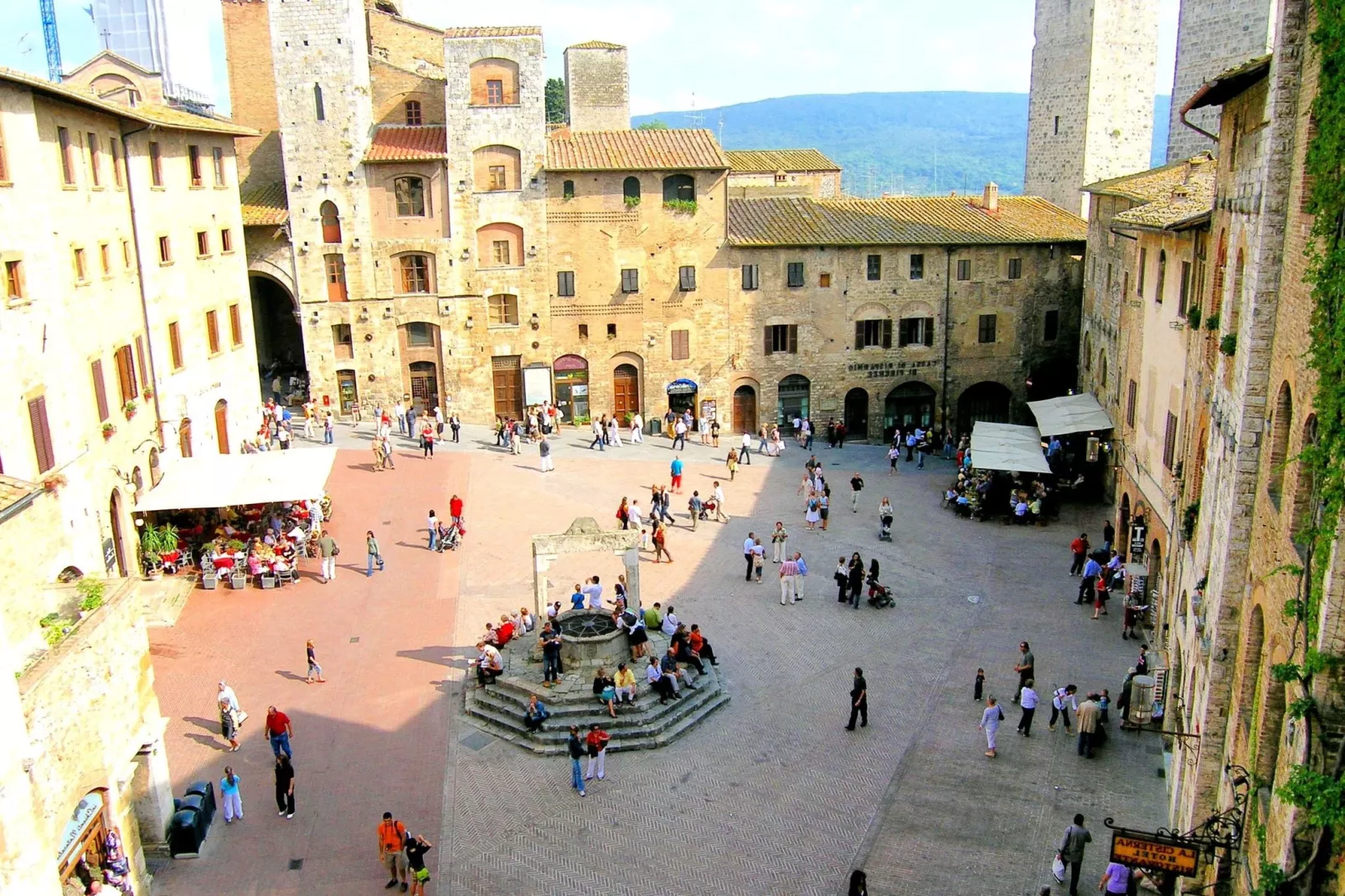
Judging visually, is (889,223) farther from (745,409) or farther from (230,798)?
(230,798)

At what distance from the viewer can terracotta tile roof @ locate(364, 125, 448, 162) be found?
133ft

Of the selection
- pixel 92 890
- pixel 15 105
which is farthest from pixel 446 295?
pixel 92 890

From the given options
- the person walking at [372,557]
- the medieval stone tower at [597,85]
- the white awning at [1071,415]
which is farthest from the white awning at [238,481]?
the medieval stone tower at [597,85]

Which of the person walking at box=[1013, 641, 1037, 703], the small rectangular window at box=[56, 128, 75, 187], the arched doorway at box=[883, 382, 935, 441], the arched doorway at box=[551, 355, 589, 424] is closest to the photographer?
the person walking at box=[1013, 641, 1037, 703]

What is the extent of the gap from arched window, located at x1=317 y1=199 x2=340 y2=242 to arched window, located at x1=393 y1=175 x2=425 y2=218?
2.29 metres

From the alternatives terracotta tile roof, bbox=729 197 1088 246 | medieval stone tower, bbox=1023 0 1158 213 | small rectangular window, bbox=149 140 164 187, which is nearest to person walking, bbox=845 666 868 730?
small rectangular window, bbox=149 140 164 187

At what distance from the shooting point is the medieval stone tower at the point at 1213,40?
1502 inches

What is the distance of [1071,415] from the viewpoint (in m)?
36.1

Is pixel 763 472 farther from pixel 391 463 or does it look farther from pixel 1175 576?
pixel 1175 576

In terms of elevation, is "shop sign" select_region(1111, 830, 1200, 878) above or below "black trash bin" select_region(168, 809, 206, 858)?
above

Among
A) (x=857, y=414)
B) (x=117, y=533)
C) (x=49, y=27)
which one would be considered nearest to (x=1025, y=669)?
(x=117, y=533)

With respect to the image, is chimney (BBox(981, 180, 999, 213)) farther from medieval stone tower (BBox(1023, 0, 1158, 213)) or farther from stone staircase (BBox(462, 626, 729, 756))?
→ stone staircase (BBox(462, 626, 729, 756))

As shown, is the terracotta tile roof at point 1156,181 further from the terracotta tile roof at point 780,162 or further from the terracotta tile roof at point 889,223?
the terracotta tile roof at point 780,162

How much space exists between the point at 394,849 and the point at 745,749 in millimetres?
6754
